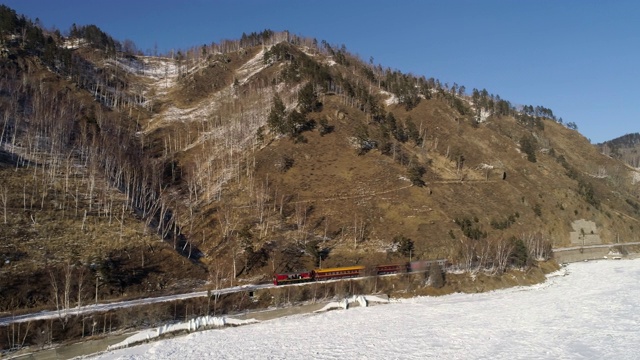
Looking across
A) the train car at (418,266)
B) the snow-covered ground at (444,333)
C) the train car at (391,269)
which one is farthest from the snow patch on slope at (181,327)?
Result: the train car at (418,266)

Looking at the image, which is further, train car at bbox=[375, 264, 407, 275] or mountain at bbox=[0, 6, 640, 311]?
train car at bbox=[375, 264, 407, 275]

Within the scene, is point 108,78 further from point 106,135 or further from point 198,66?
point 106,135

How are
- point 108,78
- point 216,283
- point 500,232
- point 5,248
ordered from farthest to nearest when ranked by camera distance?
point 108,78 < point 500,232 < point 216,283 < point 5,248

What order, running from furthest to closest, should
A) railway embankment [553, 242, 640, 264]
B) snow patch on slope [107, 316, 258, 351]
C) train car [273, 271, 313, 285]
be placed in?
railway embankment [553, 242, 640, 264] < train car [273, 271, 313, 285] < snow patch on slope [107, 316, 258, 351]

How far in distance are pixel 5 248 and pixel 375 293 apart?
51152 millimetres

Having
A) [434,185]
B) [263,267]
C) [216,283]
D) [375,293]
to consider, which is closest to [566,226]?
[434,185]

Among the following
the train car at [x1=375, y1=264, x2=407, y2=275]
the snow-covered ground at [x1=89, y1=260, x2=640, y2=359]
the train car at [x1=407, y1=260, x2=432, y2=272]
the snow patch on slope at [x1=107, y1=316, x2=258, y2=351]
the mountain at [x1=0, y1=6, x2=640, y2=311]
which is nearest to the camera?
the snow-covered ground at [x1=89, y1=260, x2=640, y2=359]

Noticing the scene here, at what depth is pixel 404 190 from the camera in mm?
93562

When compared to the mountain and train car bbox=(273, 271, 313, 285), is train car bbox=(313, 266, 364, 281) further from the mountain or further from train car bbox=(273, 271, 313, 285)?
the mountain

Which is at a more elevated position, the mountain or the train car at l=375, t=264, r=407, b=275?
the mountain

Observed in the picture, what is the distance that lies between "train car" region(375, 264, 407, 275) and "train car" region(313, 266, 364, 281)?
367cm

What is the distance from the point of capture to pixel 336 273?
62875mm

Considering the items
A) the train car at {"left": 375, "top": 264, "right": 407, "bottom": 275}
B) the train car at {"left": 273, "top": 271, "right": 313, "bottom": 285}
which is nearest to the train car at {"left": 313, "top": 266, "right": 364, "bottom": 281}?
the train car at {"left": 273, "top": 271, "right": 313, "bottom": 285}

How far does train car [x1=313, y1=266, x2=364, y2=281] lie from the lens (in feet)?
Result: 203
